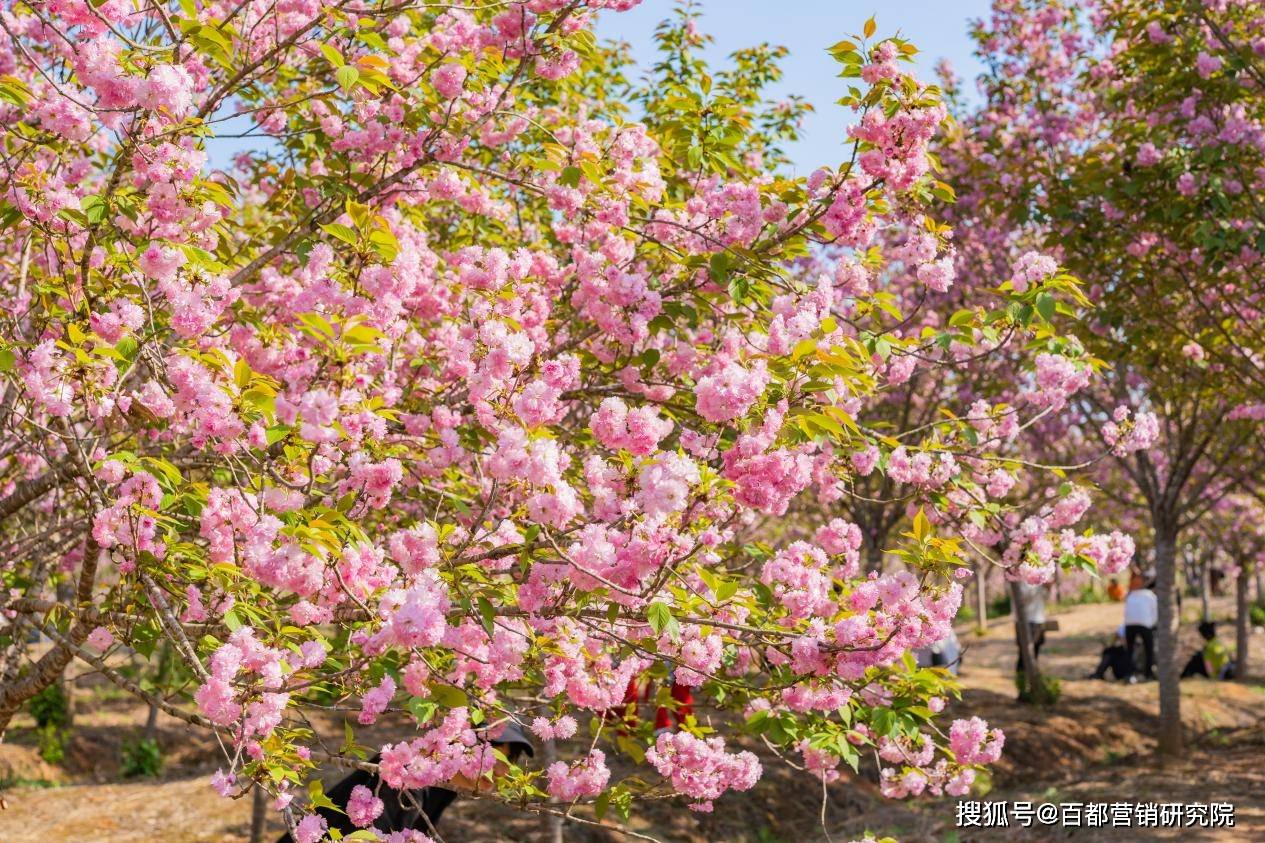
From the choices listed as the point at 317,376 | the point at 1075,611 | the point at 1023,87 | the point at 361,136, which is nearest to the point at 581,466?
the point at 317,376

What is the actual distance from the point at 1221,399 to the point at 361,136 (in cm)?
1003

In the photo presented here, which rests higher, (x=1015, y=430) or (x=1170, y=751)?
(x=1015, y=430)

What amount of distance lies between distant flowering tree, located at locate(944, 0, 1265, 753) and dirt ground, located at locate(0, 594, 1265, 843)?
125cm

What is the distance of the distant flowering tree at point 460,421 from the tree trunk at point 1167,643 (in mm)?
7217

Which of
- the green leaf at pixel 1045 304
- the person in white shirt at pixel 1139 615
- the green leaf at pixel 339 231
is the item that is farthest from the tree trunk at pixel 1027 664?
the green leaf at pixel 339 231

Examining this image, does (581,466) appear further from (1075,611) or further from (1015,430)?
(1075,611)

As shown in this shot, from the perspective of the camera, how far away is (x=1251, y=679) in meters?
16.4

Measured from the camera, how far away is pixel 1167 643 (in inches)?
448

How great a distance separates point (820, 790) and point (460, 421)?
7.29m

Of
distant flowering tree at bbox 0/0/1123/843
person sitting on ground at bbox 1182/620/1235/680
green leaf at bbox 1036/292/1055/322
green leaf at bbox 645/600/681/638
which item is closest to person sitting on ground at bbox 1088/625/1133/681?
person sitting on ground at bbox 1182/620/1235/680

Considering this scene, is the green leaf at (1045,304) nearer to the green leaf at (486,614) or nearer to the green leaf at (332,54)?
the green leaf at (486,614)

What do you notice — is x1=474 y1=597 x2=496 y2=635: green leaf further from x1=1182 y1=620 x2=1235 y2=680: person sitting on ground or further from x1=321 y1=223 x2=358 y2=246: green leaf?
x1=1182 y1=620 x2=1235 y2=680: person sitting on ground

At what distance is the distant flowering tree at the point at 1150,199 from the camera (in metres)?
7.92

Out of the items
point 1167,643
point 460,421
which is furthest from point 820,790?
point 460,421
